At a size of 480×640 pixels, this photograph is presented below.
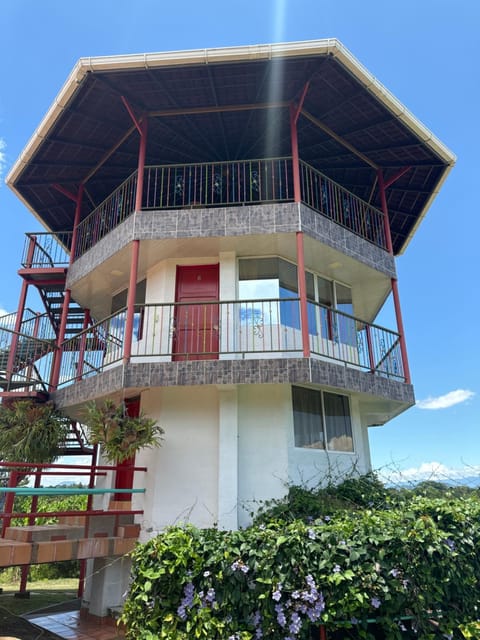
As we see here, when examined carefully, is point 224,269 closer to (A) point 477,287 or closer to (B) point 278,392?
(B) point 278,392

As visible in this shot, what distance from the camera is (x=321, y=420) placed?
8.12 meters

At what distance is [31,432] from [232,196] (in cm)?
669

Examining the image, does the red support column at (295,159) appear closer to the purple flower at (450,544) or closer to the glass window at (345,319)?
the glass window at (345,319)

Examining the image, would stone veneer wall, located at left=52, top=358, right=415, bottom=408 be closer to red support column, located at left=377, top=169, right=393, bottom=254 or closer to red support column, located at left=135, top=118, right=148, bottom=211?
red support column, located at left=135, top=118, right=148, bottom=211

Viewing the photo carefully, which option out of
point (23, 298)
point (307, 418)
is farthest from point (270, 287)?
point (23, 298)

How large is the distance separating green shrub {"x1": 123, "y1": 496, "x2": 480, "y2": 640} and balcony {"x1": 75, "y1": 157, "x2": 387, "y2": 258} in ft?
22.0

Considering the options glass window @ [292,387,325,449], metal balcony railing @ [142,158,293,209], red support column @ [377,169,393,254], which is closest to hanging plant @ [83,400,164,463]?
glass window @ [292,387,325,449]

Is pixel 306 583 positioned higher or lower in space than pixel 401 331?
lower

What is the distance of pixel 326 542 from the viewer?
4.54 metres

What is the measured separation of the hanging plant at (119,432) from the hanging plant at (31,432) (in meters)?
1.66

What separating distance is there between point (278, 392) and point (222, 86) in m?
5.79

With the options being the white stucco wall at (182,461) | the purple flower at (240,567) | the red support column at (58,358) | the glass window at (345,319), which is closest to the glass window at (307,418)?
the white stucco wall at (182,461)

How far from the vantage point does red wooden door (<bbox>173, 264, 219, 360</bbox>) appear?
837 cm

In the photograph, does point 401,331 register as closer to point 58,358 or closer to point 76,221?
point 58,358
